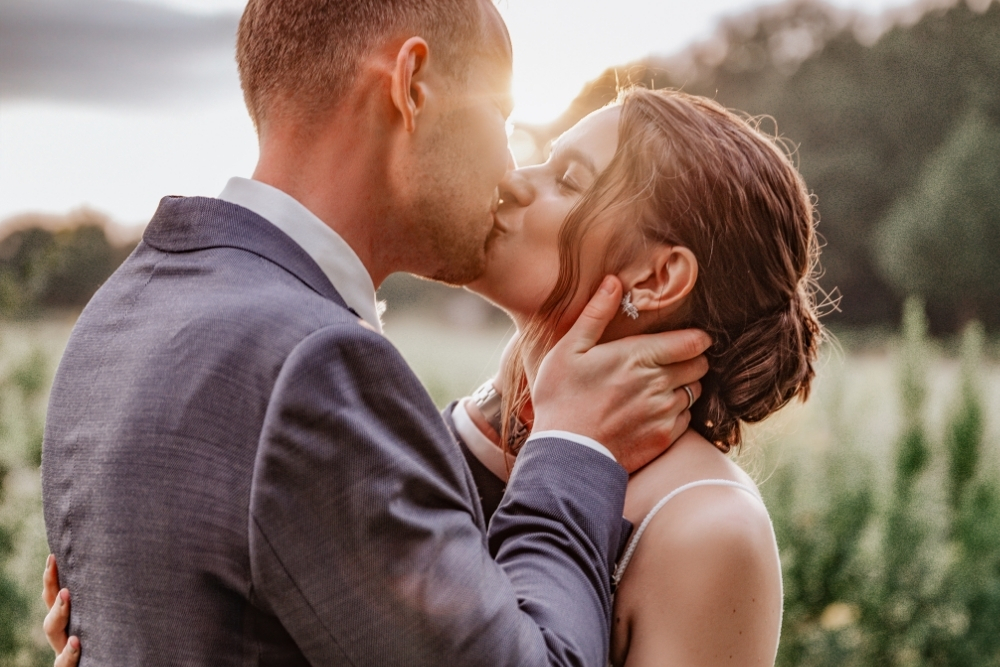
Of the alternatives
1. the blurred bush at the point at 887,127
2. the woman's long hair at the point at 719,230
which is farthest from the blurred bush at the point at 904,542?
the blurred bush at the point at 887,127

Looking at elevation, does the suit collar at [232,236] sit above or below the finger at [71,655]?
above

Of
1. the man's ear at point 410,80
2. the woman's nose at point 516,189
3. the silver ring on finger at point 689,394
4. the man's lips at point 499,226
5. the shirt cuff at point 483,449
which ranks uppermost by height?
the man's ear at point 410,80

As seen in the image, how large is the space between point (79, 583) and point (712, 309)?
1543mm

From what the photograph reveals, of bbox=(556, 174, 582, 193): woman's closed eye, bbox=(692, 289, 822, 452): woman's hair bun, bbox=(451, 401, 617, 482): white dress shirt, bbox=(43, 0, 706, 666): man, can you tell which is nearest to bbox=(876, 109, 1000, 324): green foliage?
bbox=(692, 289, 822, 452): woman's hair bun

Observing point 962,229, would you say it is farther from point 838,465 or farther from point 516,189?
Answer: point 516,189

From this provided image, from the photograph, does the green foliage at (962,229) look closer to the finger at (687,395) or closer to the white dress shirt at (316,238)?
the finger at (687,395)

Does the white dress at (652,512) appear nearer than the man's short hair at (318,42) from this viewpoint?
No

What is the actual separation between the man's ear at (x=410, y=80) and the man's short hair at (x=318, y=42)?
51 millimetres

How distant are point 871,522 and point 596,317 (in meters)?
3.10

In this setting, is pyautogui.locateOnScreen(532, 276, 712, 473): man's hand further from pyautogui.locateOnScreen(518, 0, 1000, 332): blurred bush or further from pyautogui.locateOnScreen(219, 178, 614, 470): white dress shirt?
pyautogui.locateOnScreen(518, 0, 1000, 332): blurred bush


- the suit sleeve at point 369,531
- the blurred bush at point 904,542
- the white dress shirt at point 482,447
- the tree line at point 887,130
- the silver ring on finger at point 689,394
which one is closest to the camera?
the suit sleeve at point 369,531

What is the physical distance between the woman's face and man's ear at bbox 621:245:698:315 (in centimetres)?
15

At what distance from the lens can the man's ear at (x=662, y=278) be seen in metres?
2.16

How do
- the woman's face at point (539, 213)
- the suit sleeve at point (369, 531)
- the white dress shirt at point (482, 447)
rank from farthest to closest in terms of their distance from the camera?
the white dress shirt at point (482, 447) < the woman's face at point (539, 213) < the suit sleeve at point (369, 531)
